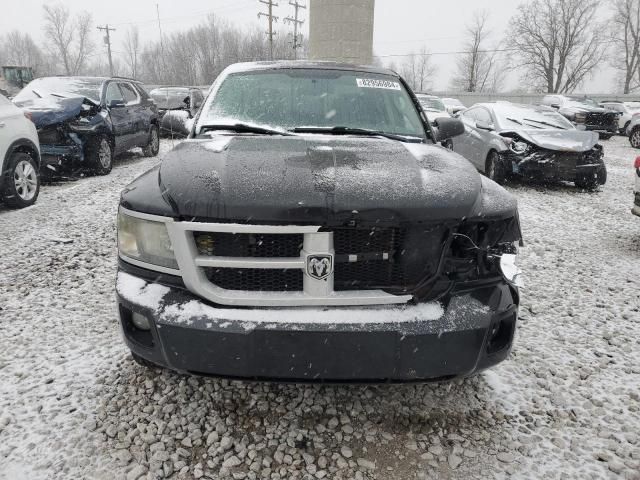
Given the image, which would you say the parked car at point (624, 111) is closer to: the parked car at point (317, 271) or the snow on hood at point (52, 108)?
the snow on hood at point (52, 108)

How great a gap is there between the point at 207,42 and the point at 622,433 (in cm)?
7634

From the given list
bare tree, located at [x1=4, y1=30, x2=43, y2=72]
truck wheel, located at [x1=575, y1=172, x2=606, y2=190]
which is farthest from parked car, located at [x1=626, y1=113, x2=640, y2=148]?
bare tree, located at [x1=4, y1=30, x2=43, y2=72]

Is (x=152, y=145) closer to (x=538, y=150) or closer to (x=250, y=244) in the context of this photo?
(x=538, y=150)

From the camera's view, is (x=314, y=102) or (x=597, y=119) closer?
(x=314, y=102)

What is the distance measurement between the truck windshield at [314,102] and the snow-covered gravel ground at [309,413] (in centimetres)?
155

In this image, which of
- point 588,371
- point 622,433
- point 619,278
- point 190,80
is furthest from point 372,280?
point 190,80

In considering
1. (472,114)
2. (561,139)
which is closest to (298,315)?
(561,139)

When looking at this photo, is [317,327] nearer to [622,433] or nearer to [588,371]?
[622,433]

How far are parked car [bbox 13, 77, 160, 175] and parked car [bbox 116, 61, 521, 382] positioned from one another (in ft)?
20.8

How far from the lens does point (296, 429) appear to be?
2104mm

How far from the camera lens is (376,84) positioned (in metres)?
3.29

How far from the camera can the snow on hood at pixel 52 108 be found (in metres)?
7.02

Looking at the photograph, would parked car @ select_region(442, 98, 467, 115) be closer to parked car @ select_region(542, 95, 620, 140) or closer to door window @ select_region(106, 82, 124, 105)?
parked car @ select_region(542, 95, 620, 140)

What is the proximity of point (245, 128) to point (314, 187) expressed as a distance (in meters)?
1.19
